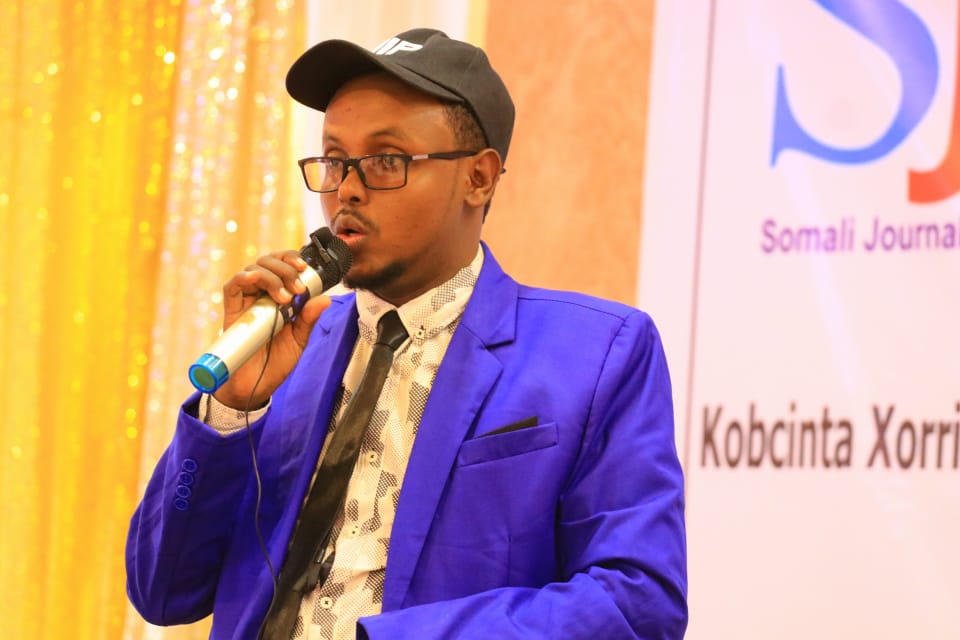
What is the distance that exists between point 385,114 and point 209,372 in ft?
1.52

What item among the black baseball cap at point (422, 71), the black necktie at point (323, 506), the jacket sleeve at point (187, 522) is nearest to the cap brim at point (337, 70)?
the black baseball cap at point (422, 71)

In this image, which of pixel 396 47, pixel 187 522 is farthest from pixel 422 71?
pixel 187 522

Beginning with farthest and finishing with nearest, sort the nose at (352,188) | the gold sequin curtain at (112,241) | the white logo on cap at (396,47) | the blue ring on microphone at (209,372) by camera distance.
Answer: the gold sequin curtain at (112,241) < the white logo on cap at (396,47) < the nose at (352,188) < the blue ring on microphone at (209,372)

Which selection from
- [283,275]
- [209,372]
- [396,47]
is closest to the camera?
[209,372]

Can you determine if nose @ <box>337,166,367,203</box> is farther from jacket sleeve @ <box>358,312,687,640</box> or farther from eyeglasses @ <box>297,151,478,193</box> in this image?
jacket sleeve @ <box>358,312,687,640</box>

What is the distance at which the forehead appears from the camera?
5.61ft

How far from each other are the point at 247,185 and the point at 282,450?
1.56m

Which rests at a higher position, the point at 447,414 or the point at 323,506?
the point at 447,414

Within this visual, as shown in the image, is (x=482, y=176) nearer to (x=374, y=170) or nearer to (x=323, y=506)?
(x=374, y=170)

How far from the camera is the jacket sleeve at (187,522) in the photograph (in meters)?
1.68

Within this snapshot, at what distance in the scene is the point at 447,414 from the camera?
1.63 meters

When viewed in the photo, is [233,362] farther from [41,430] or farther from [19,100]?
[19,100]

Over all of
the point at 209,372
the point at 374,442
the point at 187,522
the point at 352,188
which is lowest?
the point at 187,522

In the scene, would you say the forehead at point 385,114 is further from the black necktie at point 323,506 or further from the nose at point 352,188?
the black necktie at point 323,506
